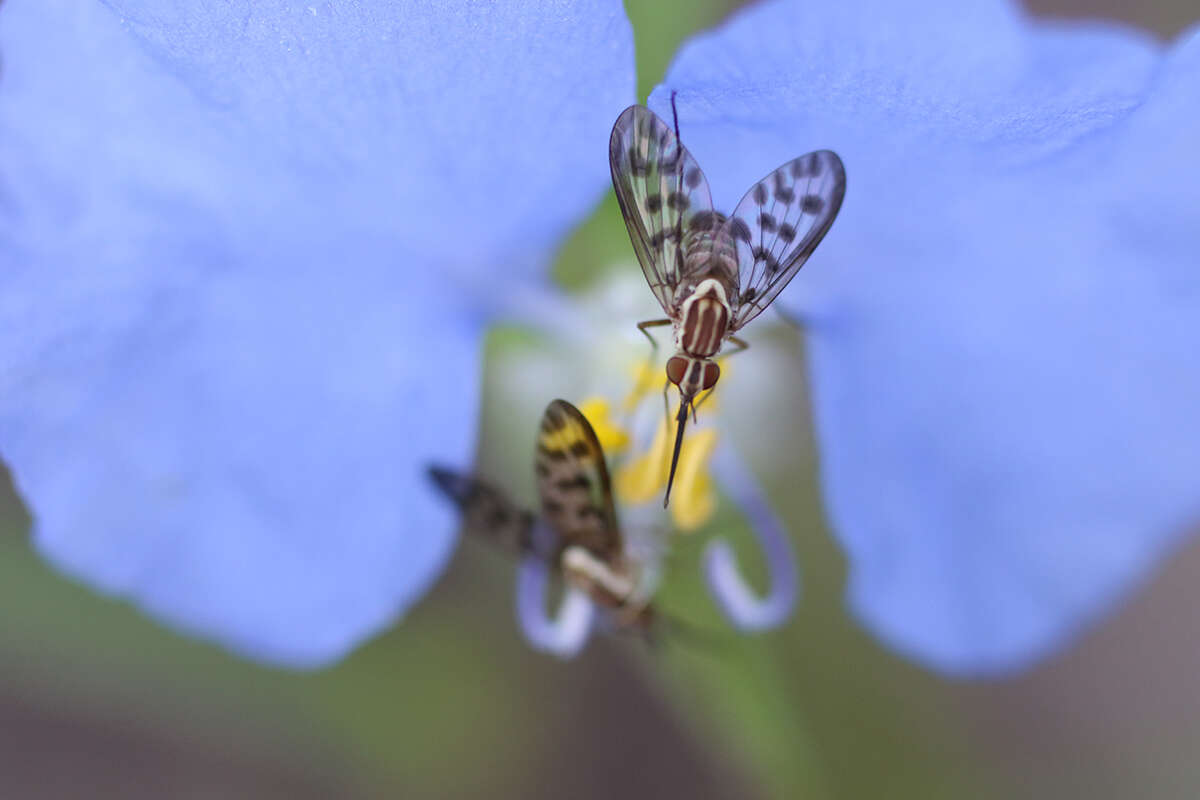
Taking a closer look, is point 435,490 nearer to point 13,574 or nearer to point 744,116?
point 744,116

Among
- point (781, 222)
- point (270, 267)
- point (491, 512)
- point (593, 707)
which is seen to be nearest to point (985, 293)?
point (781, 222)

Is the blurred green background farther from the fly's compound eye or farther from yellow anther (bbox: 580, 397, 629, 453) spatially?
the fly's compound eye

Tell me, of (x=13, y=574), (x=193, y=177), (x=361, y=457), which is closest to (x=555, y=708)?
(x=13, y=574)

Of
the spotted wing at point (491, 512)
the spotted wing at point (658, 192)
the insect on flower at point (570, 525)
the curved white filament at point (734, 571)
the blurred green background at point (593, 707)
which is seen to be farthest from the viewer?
the blurred green background at point (593, 707)

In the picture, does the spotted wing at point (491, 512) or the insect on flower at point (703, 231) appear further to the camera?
the spotted wing at point (491, 512)

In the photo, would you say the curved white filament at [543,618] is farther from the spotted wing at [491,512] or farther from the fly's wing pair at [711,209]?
the fly's wing pair at [711,209]

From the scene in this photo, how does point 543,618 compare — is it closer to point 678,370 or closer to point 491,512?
point 491,512

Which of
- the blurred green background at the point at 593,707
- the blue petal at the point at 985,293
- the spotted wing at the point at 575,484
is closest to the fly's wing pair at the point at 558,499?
the spotted wing at the point at 575,484

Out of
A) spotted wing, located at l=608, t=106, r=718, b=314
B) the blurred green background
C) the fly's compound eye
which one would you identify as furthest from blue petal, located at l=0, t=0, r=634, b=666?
the blurred green background
